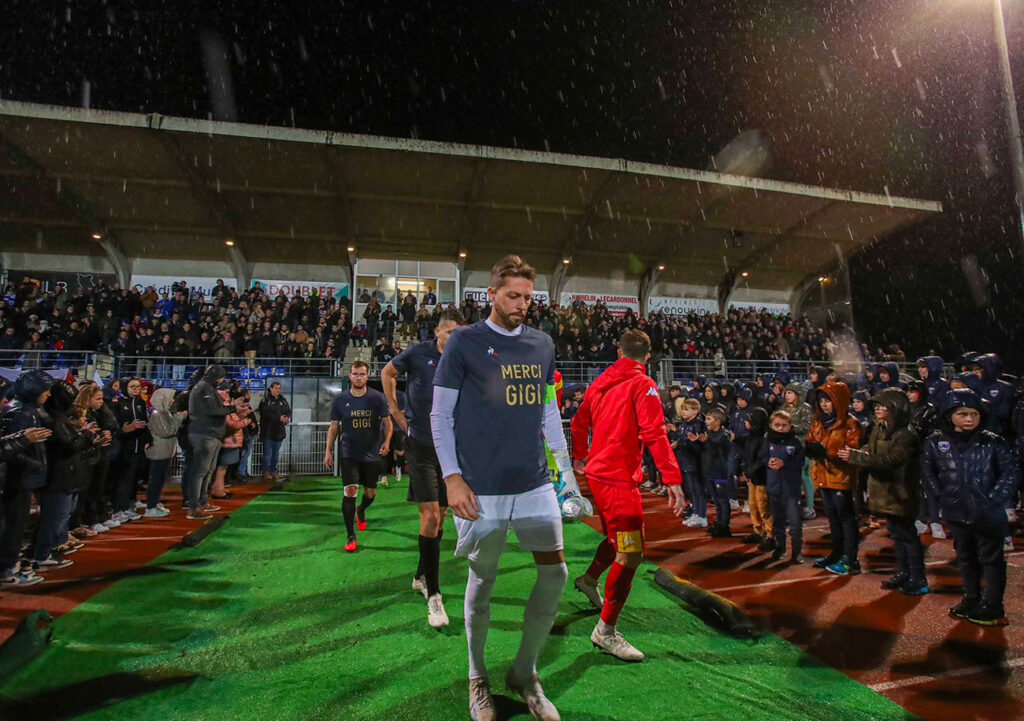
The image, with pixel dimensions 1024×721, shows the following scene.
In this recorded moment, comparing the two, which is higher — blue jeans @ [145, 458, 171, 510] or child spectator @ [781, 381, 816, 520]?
child spectator @ [781, 381, 816, 520]

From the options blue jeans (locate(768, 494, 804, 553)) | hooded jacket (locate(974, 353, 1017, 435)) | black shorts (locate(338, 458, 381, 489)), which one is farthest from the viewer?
hooded jacket (locate(974, 353, 1017, 435))

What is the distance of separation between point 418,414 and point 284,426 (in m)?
10.4

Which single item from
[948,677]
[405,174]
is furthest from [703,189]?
[948,677]

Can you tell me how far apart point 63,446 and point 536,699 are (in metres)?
5.82

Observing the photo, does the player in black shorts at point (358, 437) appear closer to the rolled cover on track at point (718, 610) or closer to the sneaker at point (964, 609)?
the rolled cover on track at point (718, 610)

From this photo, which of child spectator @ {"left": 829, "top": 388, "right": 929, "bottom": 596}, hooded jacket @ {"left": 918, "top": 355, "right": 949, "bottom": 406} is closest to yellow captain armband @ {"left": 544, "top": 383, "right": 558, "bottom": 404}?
child spectator @ {"left": 829, "top": 388, "right": 929, "bottom": 596}

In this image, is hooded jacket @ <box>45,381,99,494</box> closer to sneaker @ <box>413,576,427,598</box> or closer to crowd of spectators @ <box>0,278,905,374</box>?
sneaker @ <box>413,576,427,598</box>

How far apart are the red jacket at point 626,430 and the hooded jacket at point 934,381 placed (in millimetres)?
5833

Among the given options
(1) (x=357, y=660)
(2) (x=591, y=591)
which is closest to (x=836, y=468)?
(2) (x=591, y=591)

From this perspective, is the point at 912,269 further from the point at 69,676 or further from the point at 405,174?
the point at 69,676

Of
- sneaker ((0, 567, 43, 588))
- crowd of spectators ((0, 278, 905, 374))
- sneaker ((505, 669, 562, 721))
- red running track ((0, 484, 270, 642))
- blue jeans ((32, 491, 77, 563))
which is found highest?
crowd of spectators ((0, 278, 905, 374))

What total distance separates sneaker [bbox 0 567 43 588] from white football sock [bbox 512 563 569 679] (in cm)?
537

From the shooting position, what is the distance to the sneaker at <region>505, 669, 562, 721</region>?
2.80m

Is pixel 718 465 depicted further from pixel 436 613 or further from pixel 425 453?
pixel 436 613
